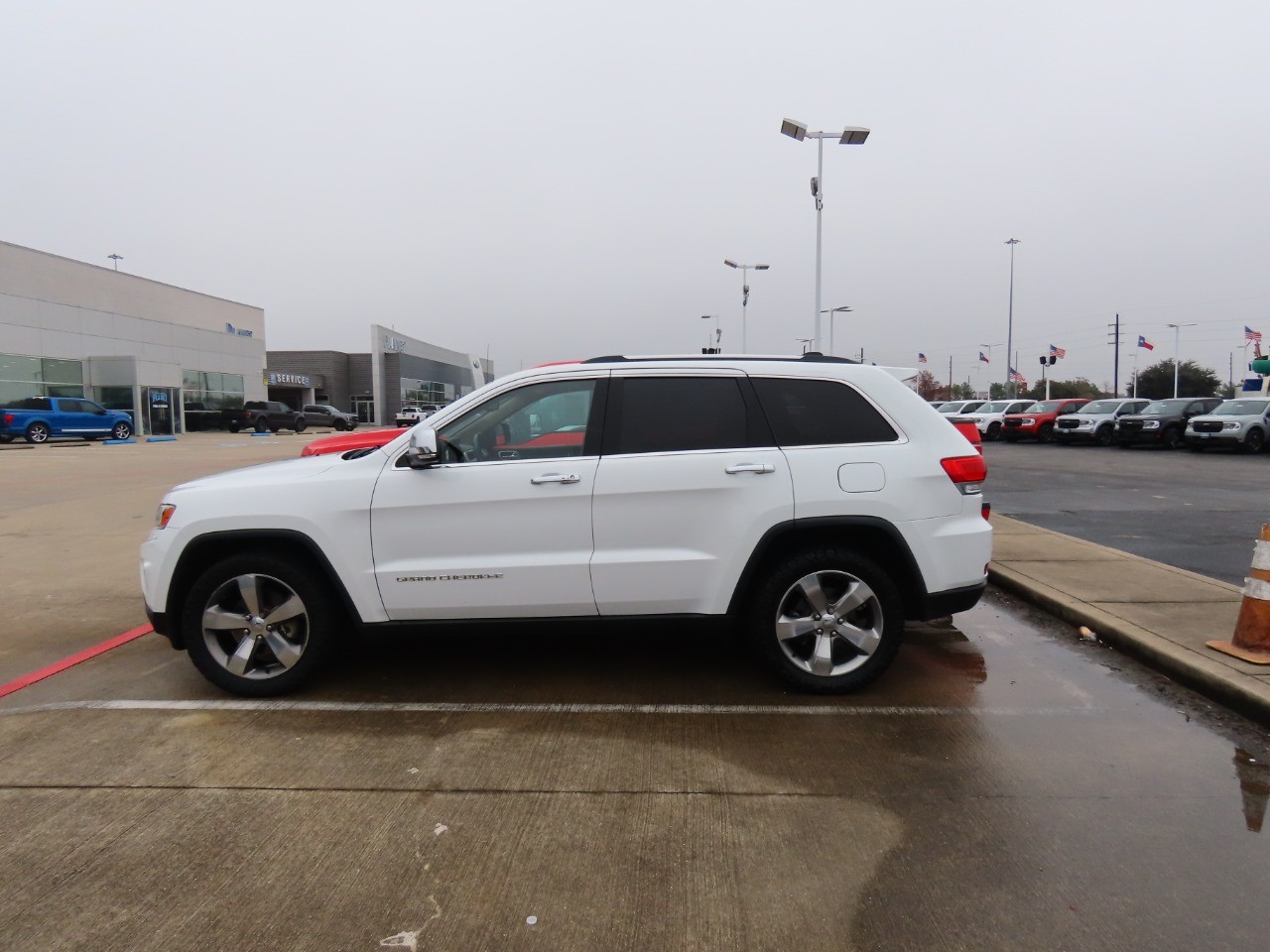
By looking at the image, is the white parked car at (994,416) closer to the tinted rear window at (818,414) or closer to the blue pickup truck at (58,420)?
the tinted rear window at (818,414)

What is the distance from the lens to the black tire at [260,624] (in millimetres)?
4395

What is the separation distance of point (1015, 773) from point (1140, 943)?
116 centimetres

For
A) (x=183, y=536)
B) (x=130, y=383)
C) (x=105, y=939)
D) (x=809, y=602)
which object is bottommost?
(x=105, y=939)

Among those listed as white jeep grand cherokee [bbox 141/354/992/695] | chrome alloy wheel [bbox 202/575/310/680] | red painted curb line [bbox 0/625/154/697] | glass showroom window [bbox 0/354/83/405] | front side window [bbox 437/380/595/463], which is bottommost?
red painted curb line [bbox 0/625/154/697]

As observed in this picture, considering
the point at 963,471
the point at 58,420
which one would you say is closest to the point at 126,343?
the point at 58,420

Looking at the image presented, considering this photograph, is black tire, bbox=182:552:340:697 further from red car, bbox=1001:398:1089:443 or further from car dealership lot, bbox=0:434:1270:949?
red car, bbox=1001:398:1089:443

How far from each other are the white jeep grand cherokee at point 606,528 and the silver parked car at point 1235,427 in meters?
24.4

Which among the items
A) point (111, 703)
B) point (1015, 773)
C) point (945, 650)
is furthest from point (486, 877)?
point (945, 650)

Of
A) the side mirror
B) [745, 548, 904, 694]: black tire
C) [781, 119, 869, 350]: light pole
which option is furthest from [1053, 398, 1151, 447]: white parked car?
the side mirror

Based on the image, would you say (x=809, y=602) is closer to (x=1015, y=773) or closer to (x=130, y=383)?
(x=1015, y=773)

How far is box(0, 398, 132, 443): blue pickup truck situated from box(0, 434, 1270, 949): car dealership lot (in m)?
29.8

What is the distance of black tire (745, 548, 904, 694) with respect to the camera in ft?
14.4

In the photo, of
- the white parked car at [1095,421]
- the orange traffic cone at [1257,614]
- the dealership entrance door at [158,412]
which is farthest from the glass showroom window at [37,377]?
the white parked car at [1095,421]

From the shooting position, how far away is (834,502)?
436cm
